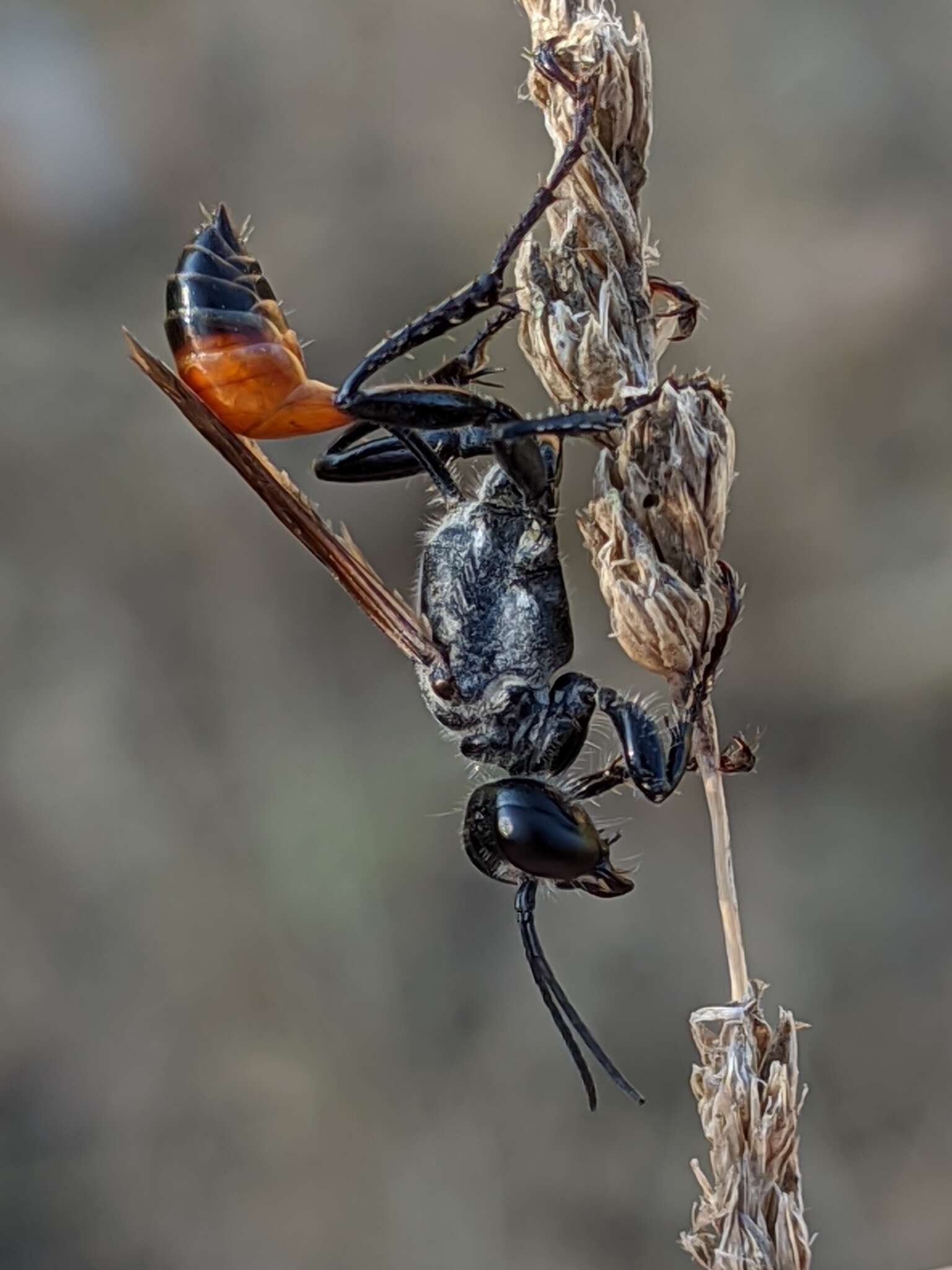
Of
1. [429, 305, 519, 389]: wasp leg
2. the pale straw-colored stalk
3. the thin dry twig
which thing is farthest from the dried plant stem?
[429, 305, 519, 389]: wasp leg

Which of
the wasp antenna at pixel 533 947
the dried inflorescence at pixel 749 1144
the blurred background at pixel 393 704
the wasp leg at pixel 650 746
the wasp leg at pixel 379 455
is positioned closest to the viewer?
the dried inflorescence at pixel 749 1144

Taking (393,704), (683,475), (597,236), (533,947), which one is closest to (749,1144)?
(533,947)

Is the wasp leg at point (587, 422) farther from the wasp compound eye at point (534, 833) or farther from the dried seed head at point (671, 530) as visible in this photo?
the wasp compound eye at point (534, 833)

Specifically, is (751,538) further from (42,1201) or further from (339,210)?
(42,1201)

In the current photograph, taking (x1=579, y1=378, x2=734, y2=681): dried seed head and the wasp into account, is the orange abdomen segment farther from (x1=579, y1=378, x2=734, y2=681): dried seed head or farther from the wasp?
(x1=579, y1=378, x2=734, y2=681): dried seed head

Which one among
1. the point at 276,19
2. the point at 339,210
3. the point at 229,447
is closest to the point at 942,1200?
the point at 229,447

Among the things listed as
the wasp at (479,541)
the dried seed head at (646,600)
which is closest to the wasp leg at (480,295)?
the wasp at (479,541)

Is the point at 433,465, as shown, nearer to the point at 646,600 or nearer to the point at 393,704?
the point at 646,600
